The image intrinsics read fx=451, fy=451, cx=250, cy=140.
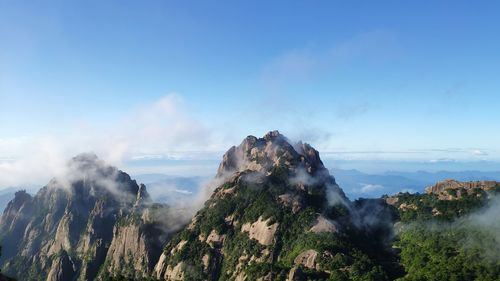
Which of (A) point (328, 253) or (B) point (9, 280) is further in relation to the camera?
(A) point (328, 253)

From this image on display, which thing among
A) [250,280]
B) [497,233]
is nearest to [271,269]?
[250,280]

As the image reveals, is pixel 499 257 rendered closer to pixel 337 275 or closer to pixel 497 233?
pixel 497 233

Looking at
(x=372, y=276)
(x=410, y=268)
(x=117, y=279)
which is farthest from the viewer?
(x=410, y=268)

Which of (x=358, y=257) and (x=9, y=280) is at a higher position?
(x=9, y=280)

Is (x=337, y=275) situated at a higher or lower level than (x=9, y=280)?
lower

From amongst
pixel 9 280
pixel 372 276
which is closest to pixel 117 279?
pixel 9 280

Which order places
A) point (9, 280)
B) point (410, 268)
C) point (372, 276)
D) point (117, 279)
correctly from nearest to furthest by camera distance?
point (9, 280), point (117, 279), point (372, 276), point (410, 268)

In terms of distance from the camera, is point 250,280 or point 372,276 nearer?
point 372,276

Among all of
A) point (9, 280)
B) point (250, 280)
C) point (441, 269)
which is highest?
point (9, 280)

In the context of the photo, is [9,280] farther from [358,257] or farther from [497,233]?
[497,233]
